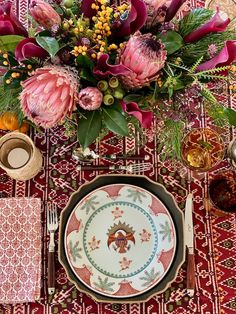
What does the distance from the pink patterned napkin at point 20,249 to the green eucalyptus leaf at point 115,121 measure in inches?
13.8

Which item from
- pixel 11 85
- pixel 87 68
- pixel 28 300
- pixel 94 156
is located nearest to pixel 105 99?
pixel 87 68

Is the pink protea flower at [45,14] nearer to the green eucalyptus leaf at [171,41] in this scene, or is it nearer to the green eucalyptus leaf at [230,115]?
the green eucalyptus leaf at [171,41]

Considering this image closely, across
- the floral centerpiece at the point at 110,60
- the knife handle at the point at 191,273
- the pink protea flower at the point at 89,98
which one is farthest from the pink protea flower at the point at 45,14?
the knife handle at the point at 191,273

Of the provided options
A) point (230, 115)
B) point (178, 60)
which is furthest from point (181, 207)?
point (178, 60)

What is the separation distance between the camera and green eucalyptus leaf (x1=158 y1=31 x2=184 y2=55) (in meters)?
0.78

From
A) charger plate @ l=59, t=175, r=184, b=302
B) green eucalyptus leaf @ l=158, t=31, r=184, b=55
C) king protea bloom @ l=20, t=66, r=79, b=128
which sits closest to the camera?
king protea bloom @ l=20, t=66, r=79, b=128

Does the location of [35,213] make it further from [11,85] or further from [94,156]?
[11,85]

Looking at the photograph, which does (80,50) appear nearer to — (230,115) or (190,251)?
(230,115)

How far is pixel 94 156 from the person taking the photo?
3.55ft

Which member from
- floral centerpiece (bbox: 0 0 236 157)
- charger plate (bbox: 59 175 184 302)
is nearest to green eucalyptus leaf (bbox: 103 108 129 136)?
floral centerpiece (bbox: 0 0 236 157)

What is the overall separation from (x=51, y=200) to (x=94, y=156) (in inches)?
5.3

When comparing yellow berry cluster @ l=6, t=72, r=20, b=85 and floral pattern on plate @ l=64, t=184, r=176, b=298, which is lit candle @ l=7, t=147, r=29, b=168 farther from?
yellow berry cluster @ l=6, t=72, r=20, b=85

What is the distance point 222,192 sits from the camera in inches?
42.3

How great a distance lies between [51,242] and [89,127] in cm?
34
